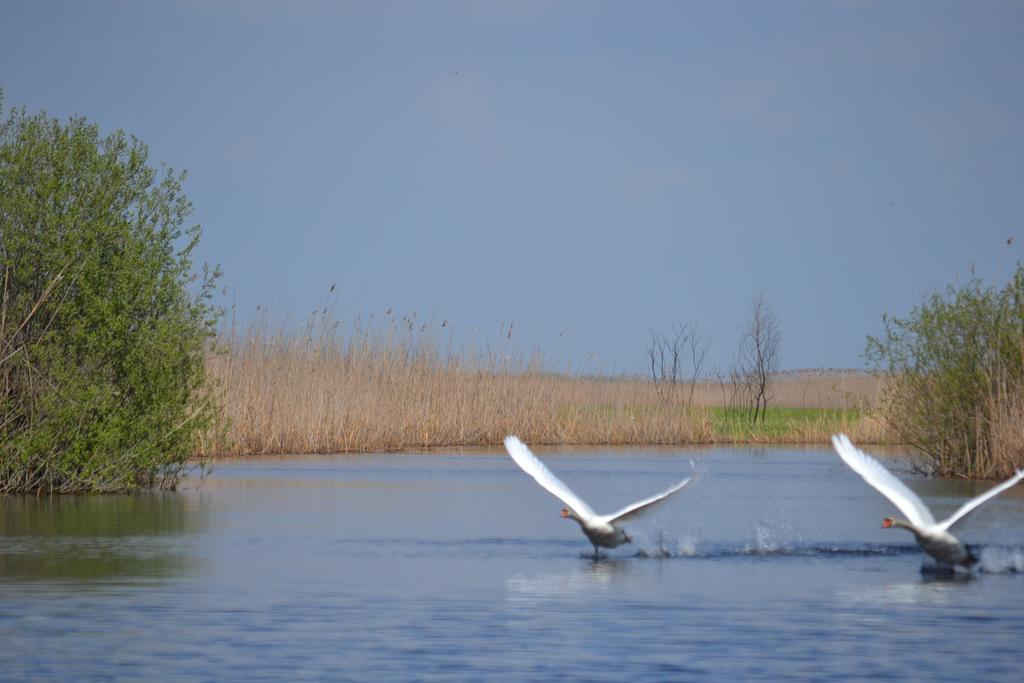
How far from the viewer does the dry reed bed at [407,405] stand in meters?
30.7

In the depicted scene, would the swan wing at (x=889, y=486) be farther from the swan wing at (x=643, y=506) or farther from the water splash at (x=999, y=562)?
the swan wing at (x=643, y=506)

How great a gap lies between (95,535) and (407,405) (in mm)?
19105

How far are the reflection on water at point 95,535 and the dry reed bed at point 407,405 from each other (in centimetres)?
816

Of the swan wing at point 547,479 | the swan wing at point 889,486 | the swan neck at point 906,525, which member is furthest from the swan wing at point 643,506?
the swan neck at point 906,525

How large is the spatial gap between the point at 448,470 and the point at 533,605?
16.5m

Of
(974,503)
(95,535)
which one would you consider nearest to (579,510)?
(974,503)

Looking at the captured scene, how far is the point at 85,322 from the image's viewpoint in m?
19.9

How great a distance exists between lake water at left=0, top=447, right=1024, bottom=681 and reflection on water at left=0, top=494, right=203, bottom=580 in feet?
0.18

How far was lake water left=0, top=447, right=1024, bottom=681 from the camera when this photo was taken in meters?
8.93

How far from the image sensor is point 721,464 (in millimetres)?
30656

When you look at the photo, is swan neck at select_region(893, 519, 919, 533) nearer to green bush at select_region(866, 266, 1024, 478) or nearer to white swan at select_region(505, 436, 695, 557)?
white swan at select_region(505, 436, 695, 557)

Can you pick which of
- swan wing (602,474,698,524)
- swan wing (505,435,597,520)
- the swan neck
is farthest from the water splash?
swan wing (505,435,597,520)

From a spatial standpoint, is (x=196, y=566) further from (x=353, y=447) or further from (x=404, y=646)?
(x=353, y=447)

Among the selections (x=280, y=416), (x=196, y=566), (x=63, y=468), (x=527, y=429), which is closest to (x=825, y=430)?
(x=527, y=429)
